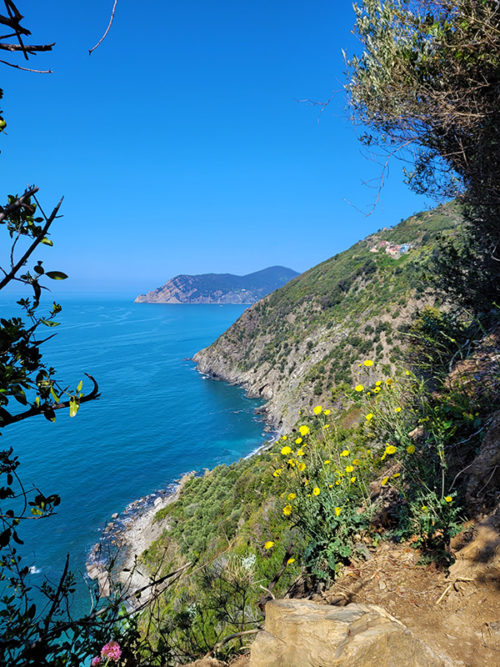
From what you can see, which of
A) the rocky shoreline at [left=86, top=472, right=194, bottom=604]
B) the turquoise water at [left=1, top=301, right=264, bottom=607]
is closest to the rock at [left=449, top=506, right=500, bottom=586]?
the turquoise water at [left=1, top=301, right=264, bottom=607]

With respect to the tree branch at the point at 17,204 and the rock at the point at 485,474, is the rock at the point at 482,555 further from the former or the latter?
the tree branch at the point at 17,204

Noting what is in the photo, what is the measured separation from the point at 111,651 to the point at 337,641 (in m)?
1.34

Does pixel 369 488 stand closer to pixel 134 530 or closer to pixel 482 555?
pixel 482 555

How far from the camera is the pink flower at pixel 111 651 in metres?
1.92

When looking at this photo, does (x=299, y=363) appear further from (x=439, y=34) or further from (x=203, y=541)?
(x=439, y=34)

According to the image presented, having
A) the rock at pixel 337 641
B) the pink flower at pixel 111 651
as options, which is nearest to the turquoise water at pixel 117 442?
the pink flower at pixel 111 651

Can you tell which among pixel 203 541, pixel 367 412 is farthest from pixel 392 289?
pixel 367 412

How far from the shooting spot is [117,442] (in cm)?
5084

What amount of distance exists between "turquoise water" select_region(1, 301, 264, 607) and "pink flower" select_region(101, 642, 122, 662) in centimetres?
1017

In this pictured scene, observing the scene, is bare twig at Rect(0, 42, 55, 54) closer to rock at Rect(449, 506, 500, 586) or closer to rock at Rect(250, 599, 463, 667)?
rock at Rect(250, 599, 463, 667)

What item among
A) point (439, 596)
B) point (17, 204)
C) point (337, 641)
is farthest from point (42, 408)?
point (439, 596)

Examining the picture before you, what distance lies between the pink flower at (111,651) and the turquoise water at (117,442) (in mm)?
10165

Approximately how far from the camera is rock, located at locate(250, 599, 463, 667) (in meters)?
2.04

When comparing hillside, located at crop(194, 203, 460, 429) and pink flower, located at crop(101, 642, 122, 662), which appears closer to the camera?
pink flower, located at crop(101, 642, 122, 662)
